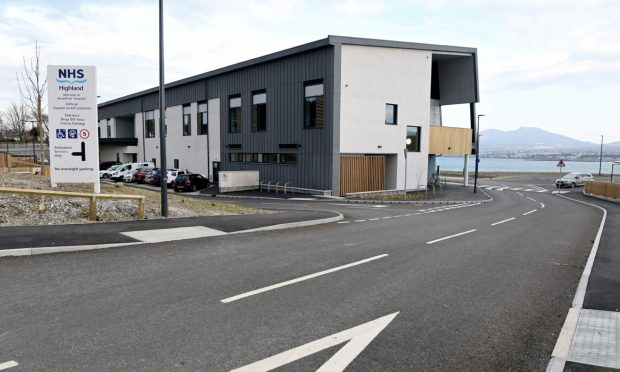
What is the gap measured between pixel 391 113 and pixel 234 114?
49.7 ft

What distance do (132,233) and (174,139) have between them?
4119 cm

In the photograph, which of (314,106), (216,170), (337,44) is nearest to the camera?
(337,44)

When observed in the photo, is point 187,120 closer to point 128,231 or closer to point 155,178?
point 155,178

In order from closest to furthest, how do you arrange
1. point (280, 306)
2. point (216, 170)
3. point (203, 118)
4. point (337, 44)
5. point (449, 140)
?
point (280, 306)
point (337, 44)
point (449, 140)
point (216, 170)
point (203, 118)

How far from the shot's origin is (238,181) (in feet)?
114

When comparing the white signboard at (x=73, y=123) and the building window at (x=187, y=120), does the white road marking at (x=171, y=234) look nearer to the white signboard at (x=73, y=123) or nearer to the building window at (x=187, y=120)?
the white signboard at (x=73, y=123)

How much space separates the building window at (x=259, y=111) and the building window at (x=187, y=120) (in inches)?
479

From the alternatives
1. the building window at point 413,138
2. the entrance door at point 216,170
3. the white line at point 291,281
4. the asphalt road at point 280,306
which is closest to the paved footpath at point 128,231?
the asphalt road at point 280,306

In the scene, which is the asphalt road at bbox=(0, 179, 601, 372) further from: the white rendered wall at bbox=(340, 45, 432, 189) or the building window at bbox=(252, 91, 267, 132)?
the building window at bbox=(252, 91, 267, 132)

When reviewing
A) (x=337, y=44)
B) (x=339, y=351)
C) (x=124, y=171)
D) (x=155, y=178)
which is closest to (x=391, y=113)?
(x=337, y=44)

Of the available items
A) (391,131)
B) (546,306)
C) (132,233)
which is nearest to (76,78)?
(132,233)

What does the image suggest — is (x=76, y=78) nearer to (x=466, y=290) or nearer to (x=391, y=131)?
(x=466, y=290)

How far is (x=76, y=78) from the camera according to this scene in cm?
1362

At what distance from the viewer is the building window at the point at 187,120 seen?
47.0 metres
